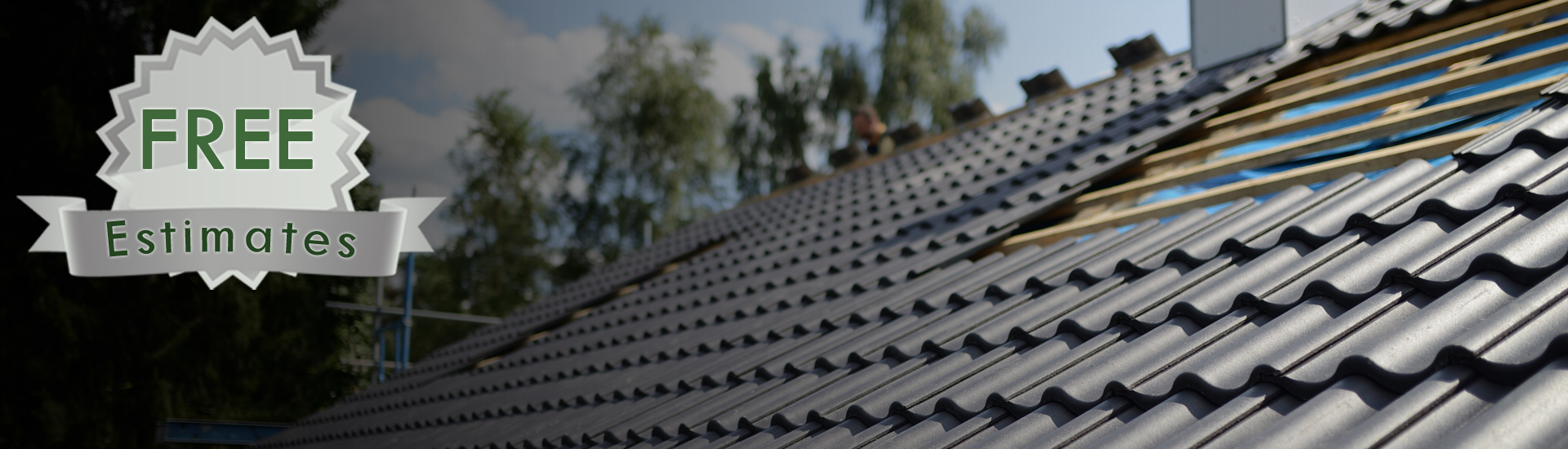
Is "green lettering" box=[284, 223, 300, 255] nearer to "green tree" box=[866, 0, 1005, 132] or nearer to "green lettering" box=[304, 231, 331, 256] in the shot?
"green lettering" box=[304, 231, 331, 256]

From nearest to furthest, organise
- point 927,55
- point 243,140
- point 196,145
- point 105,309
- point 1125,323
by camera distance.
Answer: point 1125,323
point 243,140
point 196,145
point 105,309
point 927,55

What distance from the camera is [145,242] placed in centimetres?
523

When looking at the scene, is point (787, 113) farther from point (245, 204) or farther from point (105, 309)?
point (245, 204)

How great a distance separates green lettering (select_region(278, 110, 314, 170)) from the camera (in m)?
5.50

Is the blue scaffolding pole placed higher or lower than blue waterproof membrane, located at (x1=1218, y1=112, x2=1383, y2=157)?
lower

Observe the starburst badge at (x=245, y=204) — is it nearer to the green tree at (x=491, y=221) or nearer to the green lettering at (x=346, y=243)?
the green lettering at (x=346, y=243)

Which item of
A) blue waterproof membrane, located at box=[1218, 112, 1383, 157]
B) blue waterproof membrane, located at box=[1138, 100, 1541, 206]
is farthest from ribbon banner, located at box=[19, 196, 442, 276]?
blue waterproof membrane, located at box=[1218, 112, 1383, 157]

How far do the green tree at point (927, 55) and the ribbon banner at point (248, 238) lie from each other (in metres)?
16.1

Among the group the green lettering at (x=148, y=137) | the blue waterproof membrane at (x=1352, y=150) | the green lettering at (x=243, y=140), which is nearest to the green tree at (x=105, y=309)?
the green lettering at (x=148, y=137)

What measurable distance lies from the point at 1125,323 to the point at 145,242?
17.2 feet

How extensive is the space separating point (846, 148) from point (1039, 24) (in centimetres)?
1917

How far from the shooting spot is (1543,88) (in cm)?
263

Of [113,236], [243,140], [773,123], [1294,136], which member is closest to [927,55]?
[773,123]

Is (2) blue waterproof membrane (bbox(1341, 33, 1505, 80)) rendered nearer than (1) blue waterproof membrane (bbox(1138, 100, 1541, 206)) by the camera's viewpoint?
No
